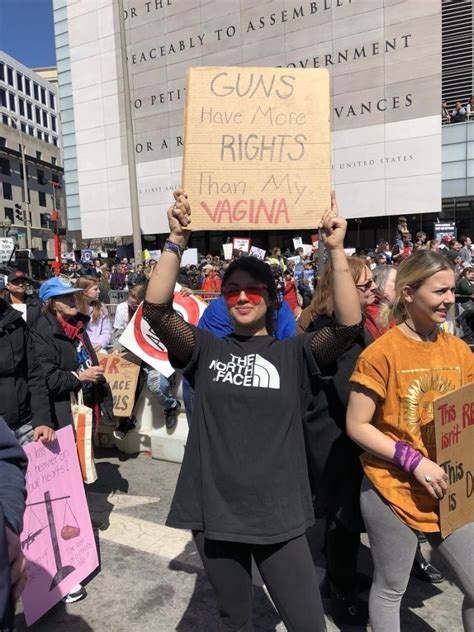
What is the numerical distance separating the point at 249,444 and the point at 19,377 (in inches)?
72.7

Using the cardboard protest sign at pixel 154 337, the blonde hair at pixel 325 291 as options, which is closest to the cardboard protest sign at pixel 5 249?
the cardboard protest sign at pixel 154 337

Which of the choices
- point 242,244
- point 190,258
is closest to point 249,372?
point 242,244

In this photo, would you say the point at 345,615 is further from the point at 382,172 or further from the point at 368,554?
the point at 382,172

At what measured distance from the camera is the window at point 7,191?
63844 millimetres

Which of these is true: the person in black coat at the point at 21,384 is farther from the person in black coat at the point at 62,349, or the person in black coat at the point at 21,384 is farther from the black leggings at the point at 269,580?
the black leggings at the point at 269,580

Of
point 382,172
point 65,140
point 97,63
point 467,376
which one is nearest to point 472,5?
point 382,172

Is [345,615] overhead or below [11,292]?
below

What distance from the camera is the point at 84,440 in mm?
3557

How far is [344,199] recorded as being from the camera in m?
26.8

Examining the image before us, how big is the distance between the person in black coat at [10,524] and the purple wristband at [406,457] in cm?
137

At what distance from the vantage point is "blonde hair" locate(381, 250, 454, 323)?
7.26ft

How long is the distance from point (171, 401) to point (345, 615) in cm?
296

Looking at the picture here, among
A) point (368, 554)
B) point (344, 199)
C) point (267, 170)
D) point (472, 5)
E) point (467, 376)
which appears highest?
point (472, 5)

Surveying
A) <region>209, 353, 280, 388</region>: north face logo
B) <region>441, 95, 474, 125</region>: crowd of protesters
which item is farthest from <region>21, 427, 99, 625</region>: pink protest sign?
<region>441, 95, 474, 125</region>: crowd of protesters
